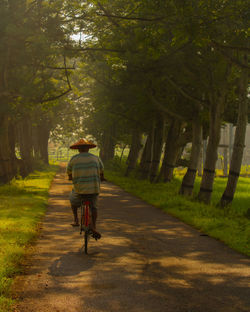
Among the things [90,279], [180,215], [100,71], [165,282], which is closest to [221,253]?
[165,282]

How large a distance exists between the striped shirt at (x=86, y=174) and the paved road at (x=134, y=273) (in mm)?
1218

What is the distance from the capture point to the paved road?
587 cm

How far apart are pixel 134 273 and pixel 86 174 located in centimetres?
268

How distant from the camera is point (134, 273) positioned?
7.38 m

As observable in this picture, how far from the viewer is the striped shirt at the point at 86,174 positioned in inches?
369

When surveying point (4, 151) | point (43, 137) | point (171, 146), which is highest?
point (43, 137)

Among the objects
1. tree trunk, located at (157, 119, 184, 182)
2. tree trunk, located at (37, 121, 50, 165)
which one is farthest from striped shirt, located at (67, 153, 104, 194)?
tree trunk, located at (37, 121, 50, 165)

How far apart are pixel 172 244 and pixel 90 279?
353cm

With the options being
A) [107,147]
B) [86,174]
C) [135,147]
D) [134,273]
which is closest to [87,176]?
[86,174]

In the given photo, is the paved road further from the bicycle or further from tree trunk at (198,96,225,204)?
tree trunk at (198,96,225,204)

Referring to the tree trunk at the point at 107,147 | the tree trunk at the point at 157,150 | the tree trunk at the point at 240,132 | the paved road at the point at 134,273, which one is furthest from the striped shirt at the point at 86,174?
the tree trunk at the point at 107,147

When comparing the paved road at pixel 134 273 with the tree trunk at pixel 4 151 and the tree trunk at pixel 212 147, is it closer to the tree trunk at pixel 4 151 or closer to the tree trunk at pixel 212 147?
the tree trunk at pixel 212 147

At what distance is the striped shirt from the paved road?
4.00 feet

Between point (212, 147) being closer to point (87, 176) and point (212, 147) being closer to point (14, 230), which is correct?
point (14, 230)
